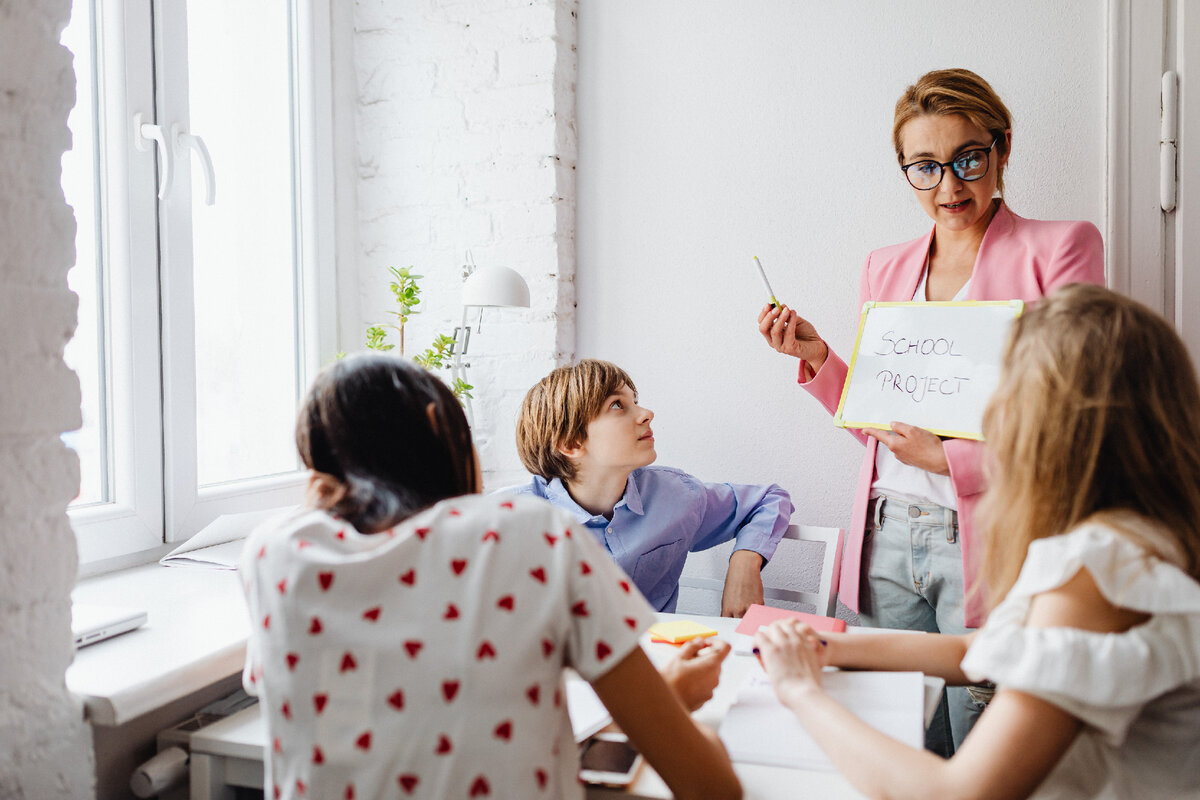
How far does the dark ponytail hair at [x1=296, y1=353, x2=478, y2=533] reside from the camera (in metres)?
0.90

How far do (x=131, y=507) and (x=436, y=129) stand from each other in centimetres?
124

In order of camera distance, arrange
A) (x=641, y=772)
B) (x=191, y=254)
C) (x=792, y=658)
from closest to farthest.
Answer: (x=641, y=772)
(x=792, y=658)
(x=191, y=254)

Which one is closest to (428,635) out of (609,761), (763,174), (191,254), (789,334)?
(609,761)

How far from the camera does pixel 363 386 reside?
2.97ft

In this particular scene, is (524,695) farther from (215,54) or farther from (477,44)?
(477,44)

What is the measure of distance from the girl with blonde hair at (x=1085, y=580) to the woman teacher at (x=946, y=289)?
25.6 inches

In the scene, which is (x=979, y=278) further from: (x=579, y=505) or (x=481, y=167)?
(x=481, y=167)

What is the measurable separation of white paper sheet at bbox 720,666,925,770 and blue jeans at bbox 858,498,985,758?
0.47 meters

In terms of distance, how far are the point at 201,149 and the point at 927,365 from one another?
156 centimetres

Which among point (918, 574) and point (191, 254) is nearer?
point (918, 574)

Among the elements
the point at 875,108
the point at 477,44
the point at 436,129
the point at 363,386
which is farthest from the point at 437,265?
the point at 363,386

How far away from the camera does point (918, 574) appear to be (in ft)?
5.46

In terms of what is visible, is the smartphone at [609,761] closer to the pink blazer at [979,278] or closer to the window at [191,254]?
the pink blazer at [979,278]

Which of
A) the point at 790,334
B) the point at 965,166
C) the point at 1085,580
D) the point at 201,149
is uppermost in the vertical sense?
the point at 201,149
